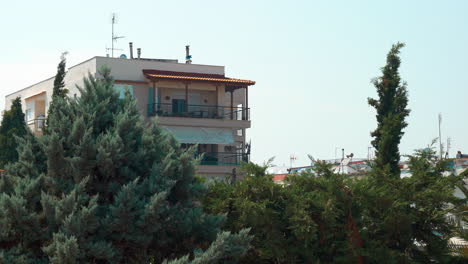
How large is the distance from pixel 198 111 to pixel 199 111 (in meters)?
0.06

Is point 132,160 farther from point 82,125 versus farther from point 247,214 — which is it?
point 247,214

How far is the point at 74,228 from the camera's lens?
9.09 metres

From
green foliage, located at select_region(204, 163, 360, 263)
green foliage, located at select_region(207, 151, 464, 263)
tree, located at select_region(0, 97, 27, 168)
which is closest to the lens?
green foliage, located at select_region(204, 163, 360, 263)

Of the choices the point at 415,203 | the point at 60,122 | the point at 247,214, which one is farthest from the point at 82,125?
the point at 415,203

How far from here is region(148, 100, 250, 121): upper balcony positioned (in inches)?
1641

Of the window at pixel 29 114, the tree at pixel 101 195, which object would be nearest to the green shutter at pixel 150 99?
the window at pixel 29 114

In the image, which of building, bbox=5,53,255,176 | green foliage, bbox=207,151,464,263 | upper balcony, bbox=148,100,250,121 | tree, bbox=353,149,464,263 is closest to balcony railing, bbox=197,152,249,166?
building, bbox=5,53,255,176

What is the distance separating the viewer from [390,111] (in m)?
29.2

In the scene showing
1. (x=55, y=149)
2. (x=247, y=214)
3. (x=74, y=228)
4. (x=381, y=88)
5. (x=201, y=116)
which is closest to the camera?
Answer: (x=74, y=228)

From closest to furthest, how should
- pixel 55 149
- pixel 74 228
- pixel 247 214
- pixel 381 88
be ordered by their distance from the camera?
1. pixel 74 228
2. pixel 55 149
3. pixel 247 214
4. pixel 381 88

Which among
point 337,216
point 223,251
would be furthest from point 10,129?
point 223,251

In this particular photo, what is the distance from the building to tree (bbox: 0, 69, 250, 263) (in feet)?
98.2

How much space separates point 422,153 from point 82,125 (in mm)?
7287

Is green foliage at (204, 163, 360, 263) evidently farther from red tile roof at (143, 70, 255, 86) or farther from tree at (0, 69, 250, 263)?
red tile roof at (143, 70, 255, 86)
